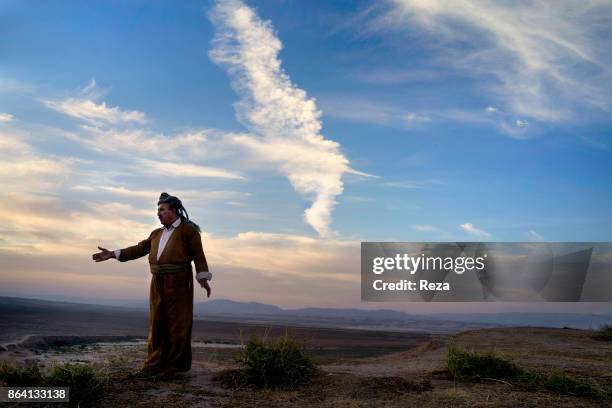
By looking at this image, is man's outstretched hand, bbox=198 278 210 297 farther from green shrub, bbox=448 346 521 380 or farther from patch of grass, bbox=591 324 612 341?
patch of grass, bbox=591 324 612 341

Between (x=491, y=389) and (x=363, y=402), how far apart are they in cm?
163

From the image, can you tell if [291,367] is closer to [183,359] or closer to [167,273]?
[183,359]

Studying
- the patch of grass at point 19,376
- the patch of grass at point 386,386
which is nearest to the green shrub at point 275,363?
the patch of grass at point 386,386

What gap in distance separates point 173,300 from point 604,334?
449 inches

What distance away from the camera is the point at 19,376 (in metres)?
6.38

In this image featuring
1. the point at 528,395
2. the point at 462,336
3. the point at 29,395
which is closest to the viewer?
the point at 29,395

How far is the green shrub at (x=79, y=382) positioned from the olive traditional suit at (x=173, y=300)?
99 centimetres

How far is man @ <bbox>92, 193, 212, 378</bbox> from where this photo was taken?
7180 millimetres

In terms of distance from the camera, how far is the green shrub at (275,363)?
6.73 metres

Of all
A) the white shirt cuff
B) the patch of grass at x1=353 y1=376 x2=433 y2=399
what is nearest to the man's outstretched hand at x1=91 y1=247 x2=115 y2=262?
the white shirt cuff

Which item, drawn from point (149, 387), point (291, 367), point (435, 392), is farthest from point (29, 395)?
point (435, 392)

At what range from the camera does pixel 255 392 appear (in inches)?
253

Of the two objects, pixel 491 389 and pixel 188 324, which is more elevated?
pixel 188 324

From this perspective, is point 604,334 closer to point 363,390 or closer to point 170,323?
point 363,390
